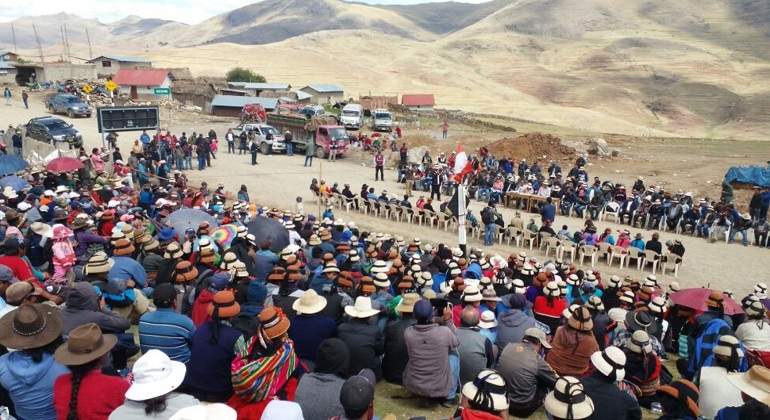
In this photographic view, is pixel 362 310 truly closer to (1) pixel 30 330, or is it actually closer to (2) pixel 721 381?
(1) pixel 30 330

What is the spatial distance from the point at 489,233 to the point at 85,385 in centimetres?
1471

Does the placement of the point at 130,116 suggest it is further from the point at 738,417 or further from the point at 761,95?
the point at 761,95

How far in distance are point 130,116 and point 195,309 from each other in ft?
62.9

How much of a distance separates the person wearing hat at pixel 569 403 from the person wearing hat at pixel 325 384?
178cm

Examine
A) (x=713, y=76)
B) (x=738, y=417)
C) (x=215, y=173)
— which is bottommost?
(x=215, y=173)

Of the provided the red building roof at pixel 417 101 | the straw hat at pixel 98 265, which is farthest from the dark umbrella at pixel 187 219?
the red building roof at pixel 417 101

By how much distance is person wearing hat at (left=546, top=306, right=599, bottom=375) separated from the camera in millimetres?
6277

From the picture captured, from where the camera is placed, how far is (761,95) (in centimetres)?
8088

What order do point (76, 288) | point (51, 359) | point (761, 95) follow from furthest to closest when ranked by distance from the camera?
point (761, 95) → point (76, 288) → point (51, 359)

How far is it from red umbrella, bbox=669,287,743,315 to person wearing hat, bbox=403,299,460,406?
4.85 meters

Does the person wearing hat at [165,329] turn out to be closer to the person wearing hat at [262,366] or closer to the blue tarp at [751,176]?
the person wearing hat at [262,366]

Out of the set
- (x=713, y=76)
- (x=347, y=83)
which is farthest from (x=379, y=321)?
(x=713, y=76)

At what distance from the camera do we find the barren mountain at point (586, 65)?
79938 millimetres

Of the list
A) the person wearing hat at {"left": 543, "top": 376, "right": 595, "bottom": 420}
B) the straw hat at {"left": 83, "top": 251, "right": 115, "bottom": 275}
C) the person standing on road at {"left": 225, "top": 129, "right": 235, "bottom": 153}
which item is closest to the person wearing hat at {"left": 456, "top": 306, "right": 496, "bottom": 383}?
the person wearing hat at {"left": 543, "top": 376, "right": 595, "bottom": 420}
